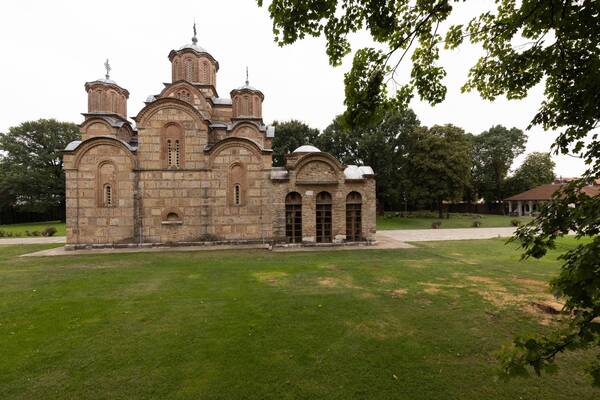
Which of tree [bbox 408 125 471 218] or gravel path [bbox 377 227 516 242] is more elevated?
tree [bbox 408 125 471 218]

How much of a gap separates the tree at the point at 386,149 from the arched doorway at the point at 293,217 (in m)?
21.3

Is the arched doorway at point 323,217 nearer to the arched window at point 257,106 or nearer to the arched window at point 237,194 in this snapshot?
the arched window at point 237,194

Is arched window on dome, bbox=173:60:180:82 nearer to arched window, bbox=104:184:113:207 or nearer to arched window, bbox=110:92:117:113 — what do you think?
arched window, bbox=110:92:117:113

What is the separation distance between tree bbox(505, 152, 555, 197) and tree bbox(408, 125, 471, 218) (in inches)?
836

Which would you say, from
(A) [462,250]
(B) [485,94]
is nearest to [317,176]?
(A) [462,250]

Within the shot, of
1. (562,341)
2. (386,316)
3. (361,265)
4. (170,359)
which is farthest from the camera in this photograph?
(361,265)

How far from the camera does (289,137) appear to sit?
38906mm

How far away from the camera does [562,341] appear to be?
237 cm

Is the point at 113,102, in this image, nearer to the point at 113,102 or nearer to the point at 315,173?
the point at 113,102

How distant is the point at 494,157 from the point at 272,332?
5736cm

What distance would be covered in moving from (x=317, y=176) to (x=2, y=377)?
49.2ft

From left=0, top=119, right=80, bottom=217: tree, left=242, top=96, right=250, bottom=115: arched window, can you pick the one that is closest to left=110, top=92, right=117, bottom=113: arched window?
left=242, top=96, right=250, bottom=115: arched window

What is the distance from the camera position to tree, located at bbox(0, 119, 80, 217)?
37.9 meters

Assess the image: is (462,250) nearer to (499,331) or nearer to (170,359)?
(499,331)
